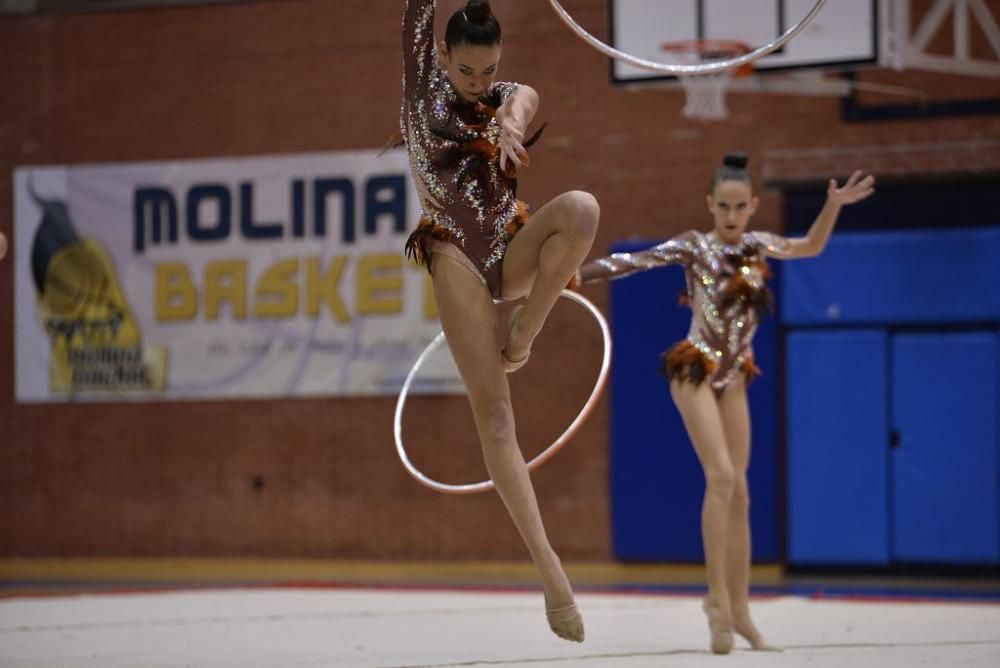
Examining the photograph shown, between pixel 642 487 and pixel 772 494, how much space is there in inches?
36.9

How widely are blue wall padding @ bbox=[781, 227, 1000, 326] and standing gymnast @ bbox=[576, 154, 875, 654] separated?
4.26m

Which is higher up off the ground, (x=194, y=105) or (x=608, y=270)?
(x=194, y=105)

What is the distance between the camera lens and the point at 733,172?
5547 mm

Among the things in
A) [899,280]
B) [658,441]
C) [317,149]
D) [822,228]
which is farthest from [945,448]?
[317,149]

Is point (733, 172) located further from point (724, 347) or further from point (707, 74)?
point (707, 74)

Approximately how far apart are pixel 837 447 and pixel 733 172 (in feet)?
15.4

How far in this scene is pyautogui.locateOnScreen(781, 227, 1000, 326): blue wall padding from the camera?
9.55 metres

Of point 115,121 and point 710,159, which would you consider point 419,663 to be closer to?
point 710,159

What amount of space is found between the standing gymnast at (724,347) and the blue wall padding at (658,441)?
428 centimetres

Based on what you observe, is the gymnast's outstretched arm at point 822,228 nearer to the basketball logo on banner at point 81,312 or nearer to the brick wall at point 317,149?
the brick wall at point 317,149

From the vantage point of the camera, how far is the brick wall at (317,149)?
1031 centimetres

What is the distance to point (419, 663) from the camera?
479cm

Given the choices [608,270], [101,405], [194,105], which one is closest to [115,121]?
[194,105]

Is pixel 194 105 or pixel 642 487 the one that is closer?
pixel 642 487
